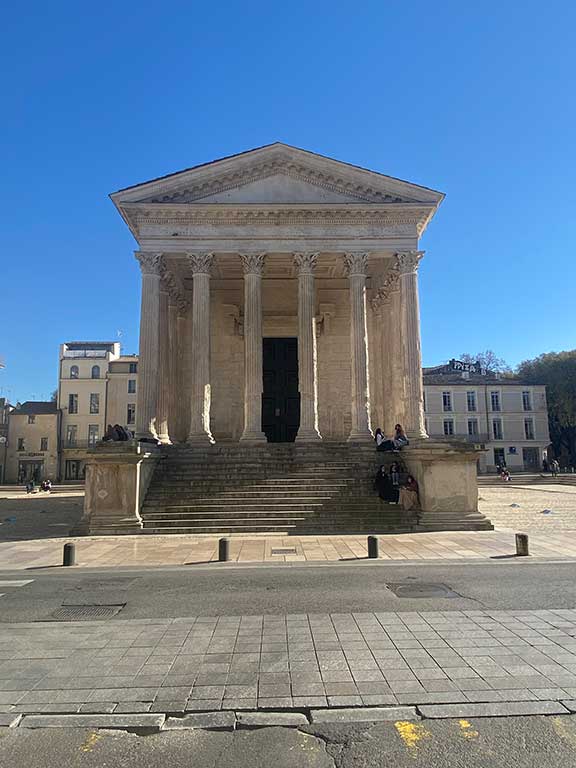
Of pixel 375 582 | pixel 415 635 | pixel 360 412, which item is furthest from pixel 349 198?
pixel 415 635

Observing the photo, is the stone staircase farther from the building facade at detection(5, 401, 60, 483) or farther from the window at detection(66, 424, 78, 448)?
the building facade at detection(5, 401, 60, 483)

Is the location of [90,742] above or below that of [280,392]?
below

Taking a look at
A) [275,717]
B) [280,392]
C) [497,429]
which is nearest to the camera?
[275,717]

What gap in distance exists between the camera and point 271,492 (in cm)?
1839

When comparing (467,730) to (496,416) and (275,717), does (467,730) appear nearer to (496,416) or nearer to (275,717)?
(275,717)

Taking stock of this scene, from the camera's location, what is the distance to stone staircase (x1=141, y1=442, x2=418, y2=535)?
1644 cm

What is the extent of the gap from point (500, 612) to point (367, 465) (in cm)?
1255

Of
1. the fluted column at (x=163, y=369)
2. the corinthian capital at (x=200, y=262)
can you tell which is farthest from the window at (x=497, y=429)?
the corinthian capital at (x=200, y=262)

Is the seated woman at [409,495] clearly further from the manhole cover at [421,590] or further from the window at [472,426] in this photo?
the window at [472,426]

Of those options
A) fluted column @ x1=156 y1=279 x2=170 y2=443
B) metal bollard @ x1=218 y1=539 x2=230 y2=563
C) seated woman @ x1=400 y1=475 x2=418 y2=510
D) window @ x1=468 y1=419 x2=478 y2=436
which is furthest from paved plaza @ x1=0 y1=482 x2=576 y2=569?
window @ x1=468 y1=419 x2=478 y2=436

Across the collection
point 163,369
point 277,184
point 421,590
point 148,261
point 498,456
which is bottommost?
point 421,590

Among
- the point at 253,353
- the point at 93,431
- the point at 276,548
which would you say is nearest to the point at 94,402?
the point at 93,431

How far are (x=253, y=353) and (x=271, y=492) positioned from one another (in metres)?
6.69

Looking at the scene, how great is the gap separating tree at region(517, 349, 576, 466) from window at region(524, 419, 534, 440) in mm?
3564
